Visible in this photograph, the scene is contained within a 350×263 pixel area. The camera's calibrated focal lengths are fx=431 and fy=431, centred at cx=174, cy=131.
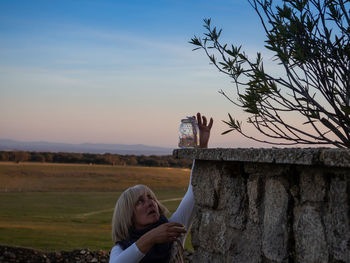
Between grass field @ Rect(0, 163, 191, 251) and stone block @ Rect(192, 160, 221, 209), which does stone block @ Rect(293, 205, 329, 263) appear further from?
grass field @ Rect(0, 163, 191, 251)

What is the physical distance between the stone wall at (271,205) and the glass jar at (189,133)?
0.61 m

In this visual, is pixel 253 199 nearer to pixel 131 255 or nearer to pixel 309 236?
pixel 309 236

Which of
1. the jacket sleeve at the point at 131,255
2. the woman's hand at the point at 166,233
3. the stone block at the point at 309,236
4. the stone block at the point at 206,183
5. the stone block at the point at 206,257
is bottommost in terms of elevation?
the jacket sleeve at the point at 131,255

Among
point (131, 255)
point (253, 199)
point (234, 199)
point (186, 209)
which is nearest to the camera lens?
point (253, 199)

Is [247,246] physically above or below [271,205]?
below

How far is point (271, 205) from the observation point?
195cm

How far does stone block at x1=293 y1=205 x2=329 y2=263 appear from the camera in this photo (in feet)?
5.60

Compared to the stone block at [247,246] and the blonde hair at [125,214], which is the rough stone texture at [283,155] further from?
the blonde hair at [125,214]

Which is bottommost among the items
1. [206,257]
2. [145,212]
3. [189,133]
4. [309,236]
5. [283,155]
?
[206,257]

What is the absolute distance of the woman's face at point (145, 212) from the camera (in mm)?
3197

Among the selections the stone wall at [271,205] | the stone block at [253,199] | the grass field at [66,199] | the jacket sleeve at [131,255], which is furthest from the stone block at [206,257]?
the grass field at [66,199]

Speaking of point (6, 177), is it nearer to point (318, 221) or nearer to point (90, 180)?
point (90, 180)

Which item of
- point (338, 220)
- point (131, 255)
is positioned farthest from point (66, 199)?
point (338, 220)

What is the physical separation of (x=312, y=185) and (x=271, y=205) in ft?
0.81
